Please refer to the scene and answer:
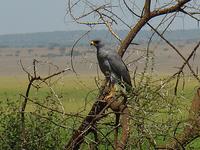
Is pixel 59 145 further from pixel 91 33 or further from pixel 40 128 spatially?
pixel 91 33

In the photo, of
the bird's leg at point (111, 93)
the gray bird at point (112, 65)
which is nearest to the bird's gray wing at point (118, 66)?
the gray bird at point (112, 65)

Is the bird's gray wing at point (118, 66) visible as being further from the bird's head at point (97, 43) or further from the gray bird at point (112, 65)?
the bird's head at point (97, 43)

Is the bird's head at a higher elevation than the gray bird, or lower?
higher

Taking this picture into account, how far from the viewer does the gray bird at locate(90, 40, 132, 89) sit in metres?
5.65

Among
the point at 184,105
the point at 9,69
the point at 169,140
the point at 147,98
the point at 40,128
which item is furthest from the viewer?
the point at 9,69

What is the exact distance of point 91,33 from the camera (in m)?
6.01

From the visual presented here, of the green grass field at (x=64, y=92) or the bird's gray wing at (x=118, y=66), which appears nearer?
the green grass field at (x=64, y=92)

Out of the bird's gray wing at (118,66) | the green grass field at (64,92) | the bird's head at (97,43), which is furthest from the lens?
the bird's head at (97,43)

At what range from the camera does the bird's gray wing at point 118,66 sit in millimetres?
5645

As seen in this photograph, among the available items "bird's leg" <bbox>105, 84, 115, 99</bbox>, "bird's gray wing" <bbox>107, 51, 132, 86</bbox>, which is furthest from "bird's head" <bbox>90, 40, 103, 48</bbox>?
"bird's leg" <bbox>105, 84, 115, 99</bbox>

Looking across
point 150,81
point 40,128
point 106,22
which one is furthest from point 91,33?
point 40,128

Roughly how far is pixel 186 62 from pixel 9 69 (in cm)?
6043

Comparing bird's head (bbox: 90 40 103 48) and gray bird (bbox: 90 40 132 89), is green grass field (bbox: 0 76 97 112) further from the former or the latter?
bird's head (bbox: 90 40 103 48)

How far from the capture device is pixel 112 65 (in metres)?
5.83
